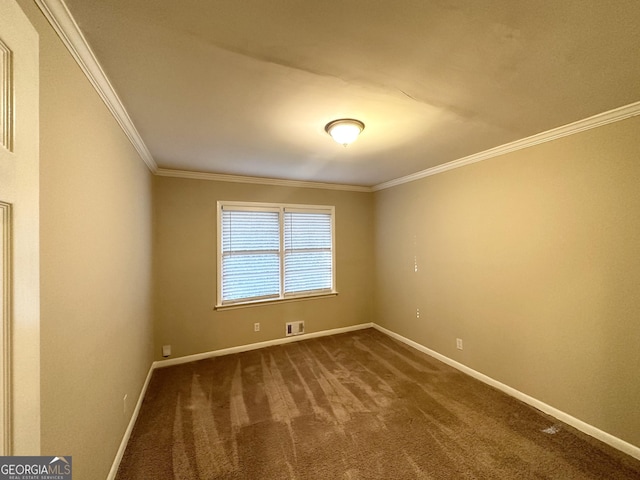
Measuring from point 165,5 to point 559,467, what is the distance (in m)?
3.32

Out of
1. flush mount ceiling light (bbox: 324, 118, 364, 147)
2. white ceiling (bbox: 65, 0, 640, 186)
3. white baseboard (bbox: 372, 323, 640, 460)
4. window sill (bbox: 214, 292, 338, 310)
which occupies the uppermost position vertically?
white ceiling (bbox: 65, 0, 640, 186)

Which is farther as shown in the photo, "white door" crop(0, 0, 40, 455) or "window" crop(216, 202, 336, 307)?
"window" crop(216, 202, 336, 307)

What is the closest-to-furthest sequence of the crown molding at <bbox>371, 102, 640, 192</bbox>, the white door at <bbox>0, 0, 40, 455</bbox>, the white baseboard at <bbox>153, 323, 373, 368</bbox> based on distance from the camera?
1. the white door at <bbox>0, 0, 40, 455</bbox>
2. the crown molding at <bbox>371, 102, 640, 192</bbox>
3. the white baseboard at <bbox>153, 323, 373, 368</bbox>

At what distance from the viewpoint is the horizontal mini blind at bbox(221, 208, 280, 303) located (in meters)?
3.53

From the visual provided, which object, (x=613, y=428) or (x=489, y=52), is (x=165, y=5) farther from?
(x=613, y=428)

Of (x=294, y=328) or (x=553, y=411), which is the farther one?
(x=294, y=328)

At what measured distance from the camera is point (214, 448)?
1858 millimetres

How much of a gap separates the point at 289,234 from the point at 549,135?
3.07 meters

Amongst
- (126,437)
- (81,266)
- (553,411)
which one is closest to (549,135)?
(553,411)

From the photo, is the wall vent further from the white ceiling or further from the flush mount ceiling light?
the flush mount ceiling light

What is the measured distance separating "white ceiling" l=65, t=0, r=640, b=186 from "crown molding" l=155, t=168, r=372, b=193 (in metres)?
0.97

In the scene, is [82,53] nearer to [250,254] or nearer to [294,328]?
[250,254]

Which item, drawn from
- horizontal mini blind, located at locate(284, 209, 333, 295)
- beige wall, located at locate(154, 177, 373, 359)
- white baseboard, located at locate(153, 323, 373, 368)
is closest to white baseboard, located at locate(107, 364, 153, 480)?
white baseboard, located at locate(153, 323, 373, 368)

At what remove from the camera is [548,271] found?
2.22 metres
